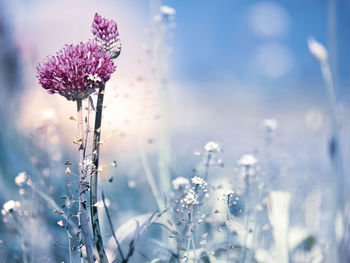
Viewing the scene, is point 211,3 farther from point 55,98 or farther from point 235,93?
point 55,98

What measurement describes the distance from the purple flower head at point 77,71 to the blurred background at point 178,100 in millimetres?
34

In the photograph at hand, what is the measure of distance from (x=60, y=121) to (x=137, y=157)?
0.54 ft

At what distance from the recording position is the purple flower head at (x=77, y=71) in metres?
0.33

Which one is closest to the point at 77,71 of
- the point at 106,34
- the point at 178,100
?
the point at 106,34

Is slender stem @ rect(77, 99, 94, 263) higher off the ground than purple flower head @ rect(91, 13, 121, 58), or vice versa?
purple flower head @ rect(91, 13, 121, 58)

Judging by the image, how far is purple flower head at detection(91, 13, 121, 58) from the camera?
1.13 feet

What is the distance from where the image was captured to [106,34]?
35 centimetres

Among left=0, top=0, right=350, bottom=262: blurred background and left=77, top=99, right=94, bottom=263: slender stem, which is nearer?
left=77, top=99, right=94, bottom=263: slender stem

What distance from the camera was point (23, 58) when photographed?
23.5 inches

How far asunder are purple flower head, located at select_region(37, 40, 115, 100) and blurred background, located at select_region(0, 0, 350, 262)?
3 cm

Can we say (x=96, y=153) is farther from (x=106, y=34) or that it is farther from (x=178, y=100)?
(x=178, y=100)

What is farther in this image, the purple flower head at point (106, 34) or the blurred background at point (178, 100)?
the blurred background at point (178, 100)

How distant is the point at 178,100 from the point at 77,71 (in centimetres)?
45

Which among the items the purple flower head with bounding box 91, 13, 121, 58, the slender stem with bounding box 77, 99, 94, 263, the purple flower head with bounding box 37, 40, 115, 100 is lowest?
the slender stem with bounding box 77, 99, 94, 263
